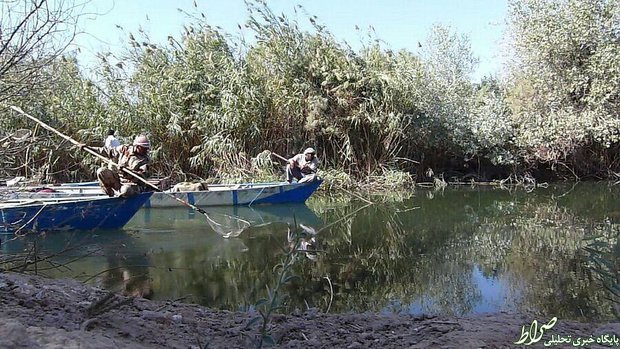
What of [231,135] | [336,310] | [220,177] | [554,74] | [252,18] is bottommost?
[336,310]

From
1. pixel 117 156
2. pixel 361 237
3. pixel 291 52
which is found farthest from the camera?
pixel 291 52

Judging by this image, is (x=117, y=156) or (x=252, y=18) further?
(x=252, y=18)

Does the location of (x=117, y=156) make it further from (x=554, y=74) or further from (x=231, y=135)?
(x=554, y=74)

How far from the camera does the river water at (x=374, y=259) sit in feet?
17.9

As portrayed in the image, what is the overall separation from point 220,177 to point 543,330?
12553 millimetres

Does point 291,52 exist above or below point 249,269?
above

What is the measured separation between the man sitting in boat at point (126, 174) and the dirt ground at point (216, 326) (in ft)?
14.2

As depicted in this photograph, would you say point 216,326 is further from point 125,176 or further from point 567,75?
point 567,75

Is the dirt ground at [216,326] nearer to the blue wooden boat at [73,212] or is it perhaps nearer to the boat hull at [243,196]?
the blue wooden boat at [73,212]

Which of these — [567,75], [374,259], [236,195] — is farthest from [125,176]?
[567,75]

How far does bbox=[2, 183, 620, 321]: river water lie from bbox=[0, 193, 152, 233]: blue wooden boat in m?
0.23

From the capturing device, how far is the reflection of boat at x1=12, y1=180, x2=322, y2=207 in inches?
467

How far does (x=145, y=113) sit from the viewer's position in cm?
1555

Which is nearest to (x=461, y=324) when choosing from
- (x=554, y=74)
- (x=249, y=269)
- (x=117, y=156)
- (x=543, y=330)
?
(x=543, y=330)
